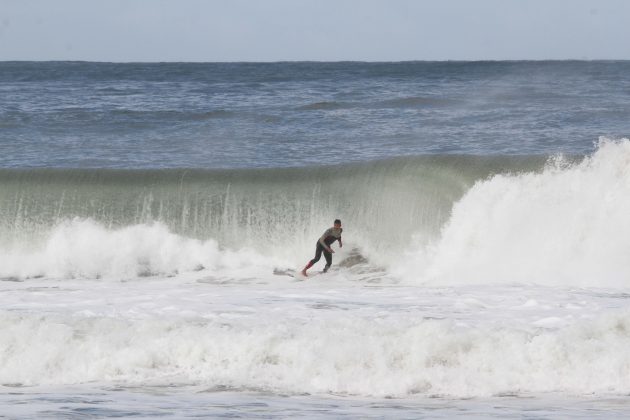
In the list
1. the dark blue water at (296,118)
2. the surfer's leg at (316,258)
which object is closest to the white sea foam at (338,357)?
the surfer's leg at (316,258)

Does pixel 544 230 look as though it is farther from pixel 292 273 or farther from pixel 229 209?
pixel 229 209

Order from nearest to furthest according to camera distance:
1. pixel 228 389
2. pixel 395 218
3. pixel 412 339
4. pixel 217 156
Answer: pixel 228 389 < pixel 412 339 < pixel 395 218 < pixel 217 156

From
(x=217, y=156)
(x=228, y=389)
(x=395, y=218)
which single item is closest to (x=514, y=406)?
(x=228, y=389)

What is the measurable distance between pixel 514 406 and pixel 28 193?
555 inches

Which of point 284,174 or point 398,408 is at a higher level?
point 284,174

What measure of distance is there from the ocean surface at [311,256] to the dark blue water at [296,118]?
0.16 metres

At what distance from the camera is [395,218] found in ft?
65.7

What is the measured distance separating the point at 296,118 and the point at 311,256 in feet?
41.4

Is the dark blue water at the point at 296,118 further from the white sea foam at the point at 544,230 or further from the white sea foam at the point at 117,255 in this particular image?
the white sea foam at the point at 544,230

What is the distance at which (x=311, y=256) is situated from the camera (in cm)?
1950

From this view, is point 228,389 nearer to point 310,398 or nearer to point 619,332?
point 310,398

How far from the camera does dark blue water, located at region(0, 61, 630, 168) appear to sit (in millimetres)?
25672

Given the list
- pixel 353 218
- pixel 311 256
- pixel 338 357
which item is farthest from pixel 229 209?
pixel 338 357

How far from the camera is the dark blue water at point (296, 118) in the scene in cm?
2567
